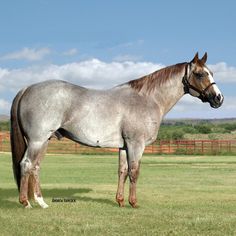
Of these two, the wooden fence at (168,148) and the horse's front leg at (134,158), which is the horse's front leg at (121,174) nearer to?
the horse's front leg at (134,158)

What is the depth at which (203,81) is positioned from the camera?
8695mm

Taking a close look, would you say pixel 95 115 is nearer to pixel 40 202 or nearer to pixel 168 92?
pixel 168 92

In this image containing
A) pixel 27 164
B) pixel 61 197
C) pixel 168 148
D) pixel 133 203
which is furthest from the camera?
pixel 168 148

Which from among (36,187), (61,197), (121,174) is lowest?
(61,197)

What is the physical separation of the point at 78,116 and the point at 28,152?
3.51 ft

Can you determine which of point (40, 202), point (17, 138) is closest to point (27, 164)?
point (17, 138)

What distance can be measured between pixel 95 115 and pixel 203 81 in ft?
6.98

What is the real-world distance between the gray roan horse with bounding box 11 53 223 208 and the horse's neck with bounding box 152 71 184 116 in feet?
0.06

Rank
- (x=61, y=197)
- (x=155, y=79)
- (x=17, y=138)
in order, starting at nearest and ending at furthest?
(x=17, y=138) → (x=155, y=79) → (x=61, y=197)

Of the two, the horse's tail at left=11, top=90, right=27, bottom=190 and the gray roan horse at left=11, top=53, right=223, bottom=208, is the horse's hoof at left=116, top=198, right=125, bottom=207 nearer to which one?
the gray roan horse at left=11, top=53, right=223, bottom=208

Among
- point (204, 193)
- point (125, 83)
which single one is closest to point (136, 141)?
point (125, 83)

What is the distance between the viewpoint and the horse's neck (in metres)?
8.87

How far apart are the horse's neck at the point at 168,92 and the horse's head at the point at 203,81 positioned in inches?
9.1

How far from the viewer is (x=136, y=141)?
8305mm
